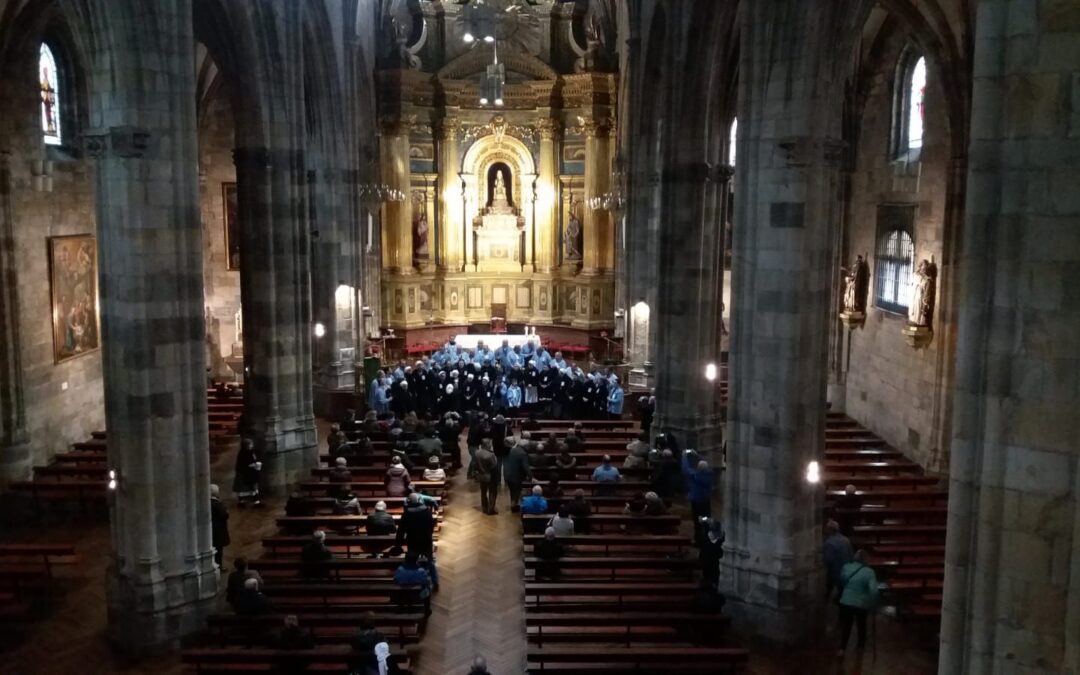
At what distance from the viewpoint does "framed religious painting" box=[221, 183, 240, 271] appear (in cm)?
3052

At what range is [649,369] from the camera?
25.0m

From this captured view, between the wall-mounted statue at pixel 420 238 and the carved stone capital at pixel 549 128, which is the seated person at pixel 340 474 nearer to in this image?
the wall-mounted statue at pixel 420 238

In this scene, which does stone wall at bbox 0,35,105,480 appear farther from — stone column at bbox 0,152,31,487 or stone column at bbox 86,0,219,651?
stone column at bbox 86,0,219,651

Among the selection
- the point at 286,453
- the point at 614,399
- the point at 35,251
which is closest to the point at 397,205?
the point at 614,399

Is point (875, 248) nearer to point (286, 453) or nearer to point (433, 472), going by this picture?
point (433, 472)

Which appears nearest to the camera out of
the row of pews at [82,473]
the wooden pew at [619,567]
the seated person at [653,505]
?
the wooden pew at [619,567]

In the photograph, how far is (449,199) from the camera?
3669 centimetres

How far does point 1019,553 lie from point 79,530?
1559 cm

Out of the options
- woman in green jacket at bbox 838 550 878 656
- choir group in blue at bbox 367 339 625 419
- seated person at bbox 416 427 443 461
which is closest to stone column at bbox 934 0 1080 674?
woman in green jacket at bbox 838 550 878 656

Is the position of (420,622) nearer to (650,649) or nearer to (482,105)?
(650,649)

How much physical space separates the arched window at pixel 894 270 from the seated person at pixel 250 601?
16304 millimetres

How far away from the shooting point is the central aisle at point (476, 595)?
11.8 metres

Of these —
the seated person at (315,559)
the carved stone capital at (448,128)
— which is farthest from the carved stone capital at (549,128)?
the seated person at (315,559)

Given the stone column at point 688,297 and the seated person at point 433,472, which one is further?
the stone column at point 688,297
